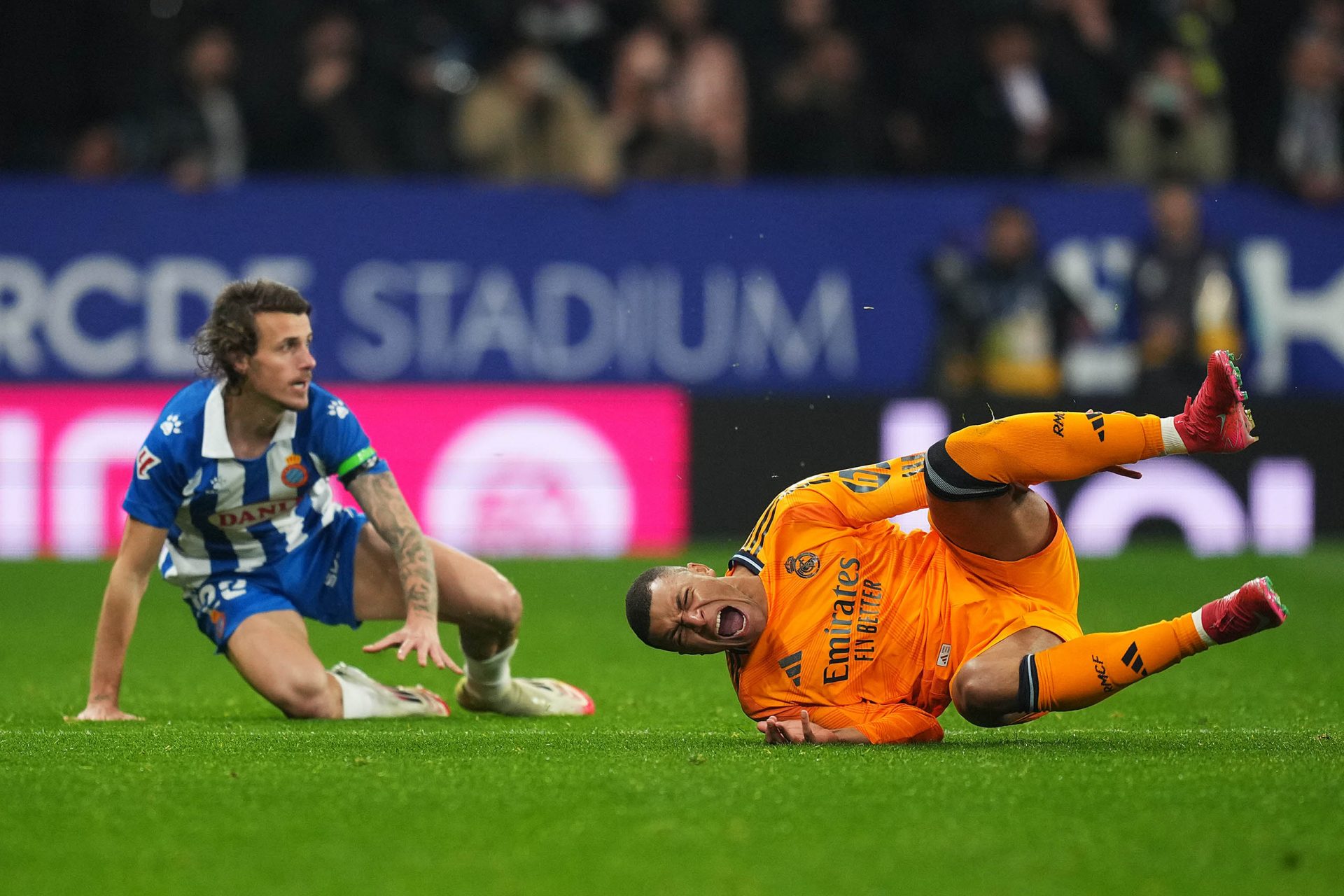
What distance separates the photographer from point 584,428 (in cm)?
1100

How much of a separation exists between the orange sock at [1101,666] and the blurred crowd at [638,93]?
26.2ft

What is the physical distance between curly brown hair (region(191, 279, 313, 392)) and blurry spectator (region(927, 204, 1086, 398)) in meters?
6.25

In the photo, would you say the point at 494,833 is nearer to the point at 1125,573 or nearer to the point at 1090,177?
the point at 1125,573

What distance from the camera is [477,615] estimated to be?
595 cm

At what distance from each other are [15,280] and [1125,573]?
727 centimetres

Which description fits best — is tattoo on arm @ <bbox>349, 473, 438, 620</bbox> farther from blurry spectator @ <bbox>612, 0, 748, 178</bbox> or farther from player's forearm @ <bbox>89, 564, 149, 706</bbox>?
blurry spectator @ <bbox>612, 0, 748, 178</bbox>

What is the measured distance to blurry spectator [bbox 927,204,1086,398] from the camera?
444 inches

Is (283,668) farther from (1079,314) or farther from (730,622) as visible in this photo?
(1079,314)

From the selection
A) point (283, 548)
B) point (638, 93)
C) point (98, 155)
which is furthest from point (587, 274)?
point (283, 548)

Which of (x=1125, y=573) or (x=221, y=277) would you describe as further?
(x=221, y=277)

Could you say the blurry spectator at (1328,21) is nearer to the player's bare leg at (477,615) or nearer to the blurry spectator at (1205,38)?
the blurry spectator at (1205,38)

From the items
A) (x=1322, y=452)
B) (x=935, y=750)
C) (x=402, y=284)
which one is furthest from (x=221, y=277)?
(x=935, y=750)

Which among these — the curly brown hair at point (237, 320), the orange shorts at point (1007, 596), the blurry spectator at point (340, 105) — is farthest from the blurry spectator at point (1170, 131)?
the curly brown hair at point (237, 320)

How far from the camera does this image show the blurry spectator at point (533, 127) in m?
12.3
